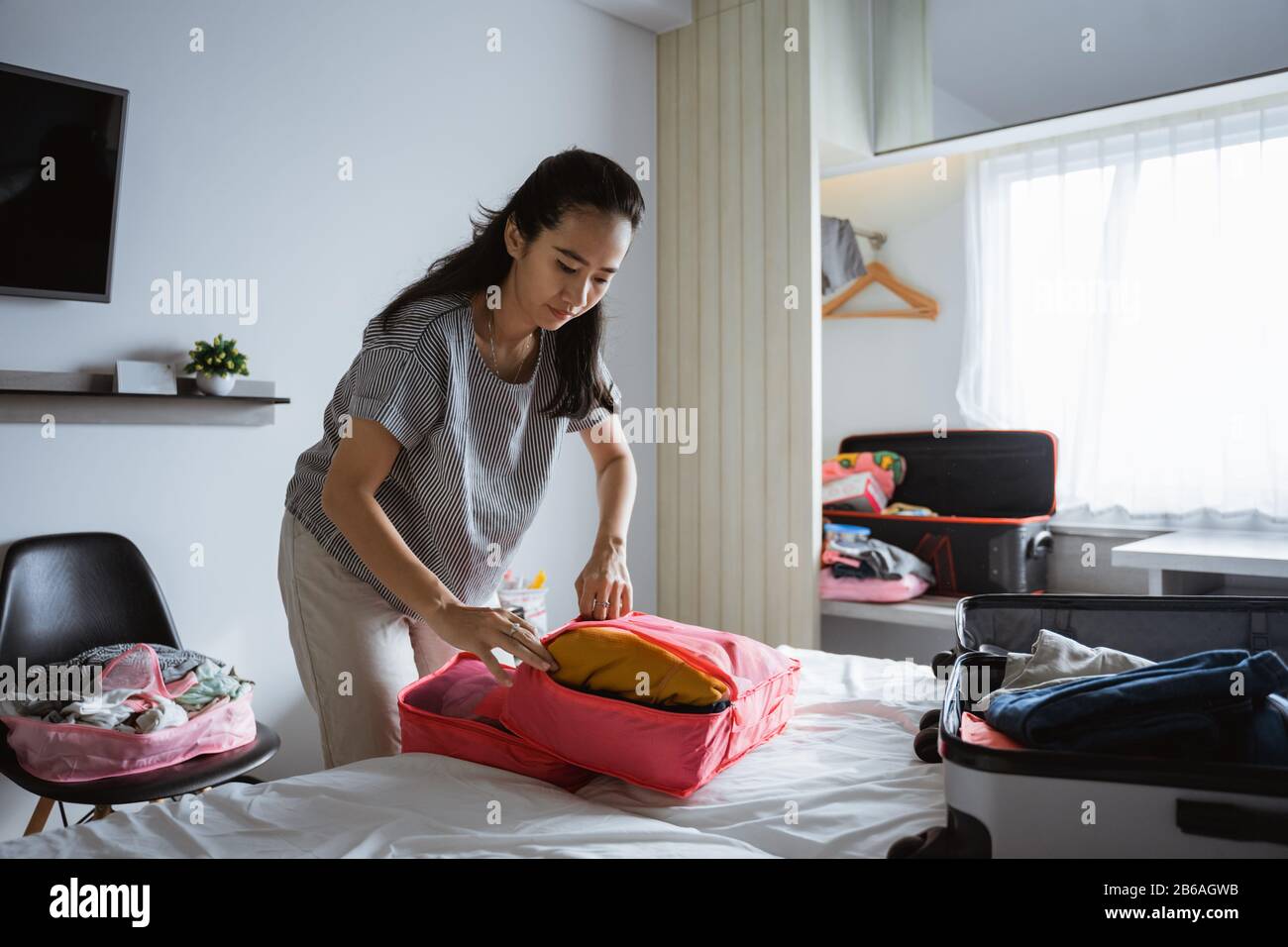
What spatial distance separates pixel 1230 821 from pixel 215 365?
2.22 metres

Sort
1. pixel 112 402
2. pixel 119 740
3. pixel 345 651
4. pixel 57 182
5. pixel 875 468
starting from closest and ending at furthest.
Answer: pixel 345 651
pixel 119 740
pixel 57 182
pixel 112 402
pixel 875 468

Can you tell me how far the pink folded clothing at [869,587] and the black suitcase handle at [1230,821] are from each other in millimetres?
2266

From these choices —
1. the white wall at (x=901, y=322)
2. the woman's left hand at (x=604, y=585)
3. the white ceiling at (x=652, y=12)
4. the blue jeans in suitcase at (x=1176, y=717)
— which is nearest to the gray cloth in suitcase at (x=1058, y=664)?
the blue jeans in suitcase at (x=1176, y=717)

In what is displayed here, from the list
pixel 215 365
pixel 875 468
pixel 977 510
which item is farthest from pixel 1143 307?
pixel 215 365

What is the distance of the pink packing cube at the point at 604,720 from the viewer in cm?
120

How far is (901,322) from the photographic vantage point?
3660mm

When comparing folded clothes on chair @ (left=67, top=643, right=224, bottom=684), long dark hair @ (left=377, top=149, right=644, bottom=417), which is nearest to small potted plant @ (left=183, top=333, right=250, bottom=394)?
folded clothes on chair @ (left=67, top=643, right=224, bottom=684)

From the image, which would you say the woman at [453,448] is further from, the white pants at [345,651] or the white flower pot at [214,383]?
the white flower pot at [214,383]

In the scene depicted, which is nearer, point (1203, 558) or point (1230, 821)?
point (1230, 821)

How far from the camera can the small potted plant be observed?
2.31 metres

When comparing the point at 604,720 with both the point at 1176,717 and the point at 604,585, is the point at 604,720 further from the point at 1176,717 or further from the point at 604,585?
the point at 1176,717

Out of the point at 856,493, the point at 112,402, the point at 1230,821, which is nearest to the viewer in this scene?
the point at 1230,821

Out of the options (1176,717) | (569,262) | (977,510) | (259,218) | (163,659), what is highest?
(259,218)

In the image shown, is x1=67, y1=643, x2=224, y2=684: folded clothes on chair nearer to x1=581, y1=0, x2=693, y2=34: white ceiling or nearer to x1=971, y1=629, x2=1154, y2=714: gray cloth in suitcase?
x1=971, y1=629, x2=1154, y2=714: gray cloth in suitcase
